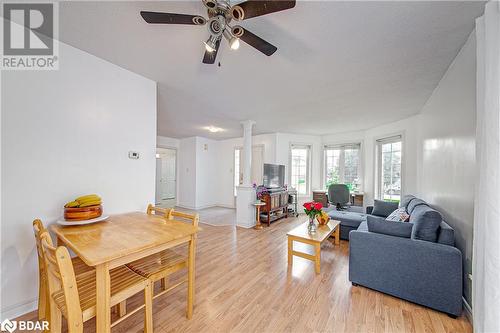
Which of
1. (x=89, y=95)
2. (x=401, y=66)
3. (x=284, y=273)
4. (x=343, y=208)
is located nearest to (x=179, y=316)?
(x=284, y=273)

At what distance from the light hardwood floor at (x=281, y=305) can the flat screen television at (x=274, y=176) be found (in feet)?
7.42

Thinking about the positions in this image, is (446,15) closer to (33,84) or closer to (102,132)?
(102,132)

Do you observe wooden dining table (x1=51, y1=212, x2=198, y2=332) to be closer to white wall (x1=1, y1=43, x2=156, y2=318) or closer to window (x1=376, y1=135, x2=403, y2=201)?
white wall (x1=1, y1=43, x2=156, y2=318)

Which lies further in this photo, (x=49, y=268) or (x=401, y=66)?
(x=401, y=66)

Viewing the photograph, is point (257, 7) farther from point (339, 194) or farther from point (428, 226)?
point (339, 194)

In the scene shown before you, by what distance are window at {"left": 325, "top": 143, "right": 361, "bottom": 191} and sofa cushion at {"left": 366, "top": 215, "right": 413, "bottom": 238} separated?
3472 millimetres

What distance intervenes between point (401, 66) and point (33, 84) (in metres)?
3.65

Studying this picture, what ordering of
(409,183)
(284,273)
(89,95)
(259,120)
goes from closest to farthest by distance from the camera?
(89,95), (284,273), (409,183), (259,120)

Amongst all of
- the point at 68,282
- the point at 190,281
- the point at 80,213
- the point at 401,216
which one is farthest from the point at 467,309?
the point at 80,213

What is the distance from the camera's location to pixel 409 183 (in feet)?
12.1

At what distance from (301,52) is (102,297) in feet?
8.03

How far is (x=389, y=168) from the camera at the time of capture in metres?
4.35

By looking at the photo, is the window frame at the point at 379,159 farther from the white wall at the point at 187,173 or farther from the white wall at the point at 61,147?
the white wall at the point at 187,173

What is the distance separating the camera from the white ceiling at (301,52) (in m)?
1.36
